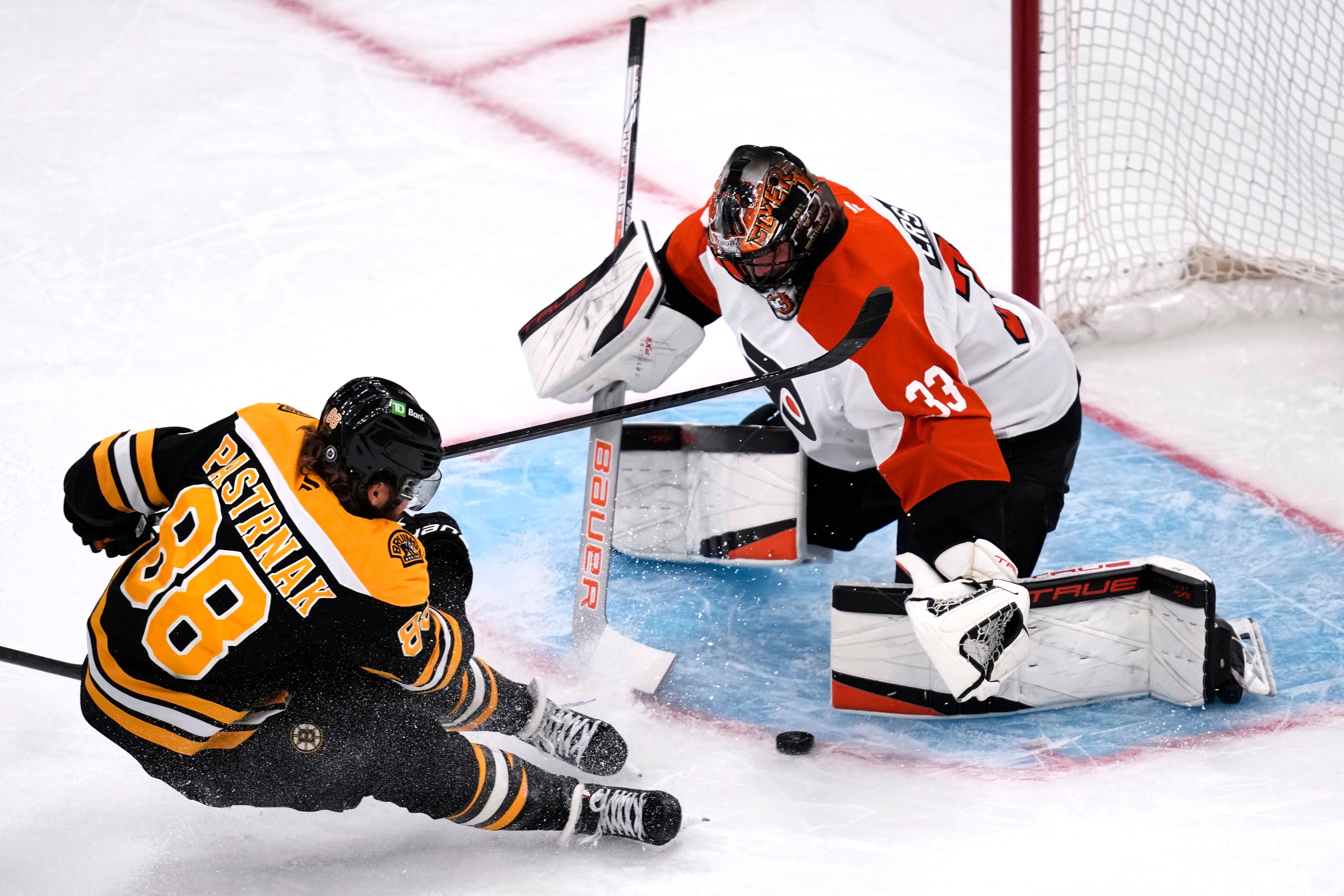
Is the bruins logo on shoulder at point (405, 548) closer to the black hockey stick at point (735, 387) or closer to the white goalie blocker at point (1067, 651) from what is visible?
the black hockey stick at point (735, 387)

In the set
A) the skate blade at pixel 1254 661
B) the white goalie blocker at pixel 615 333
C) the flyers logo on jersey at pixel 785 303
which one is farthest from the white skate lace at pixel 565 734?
the skate blade at pixel 1254 661

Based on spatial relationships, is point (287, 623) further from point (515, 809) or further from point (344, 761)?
point (515, 809)

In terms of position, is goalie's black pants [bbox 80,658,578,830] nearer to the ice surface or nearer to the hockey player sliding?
the hockey player sliding

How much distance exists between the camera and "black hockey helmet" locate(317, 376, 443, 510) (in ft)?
6.99

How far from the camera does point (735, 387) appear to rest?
272 centimetres

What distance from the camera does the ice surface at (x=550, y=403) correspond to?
240cm

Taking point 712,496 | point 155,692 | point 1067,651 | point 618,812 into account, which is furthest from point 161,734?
point 1067,651

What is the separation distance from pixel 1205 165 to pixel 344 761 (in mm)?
3511

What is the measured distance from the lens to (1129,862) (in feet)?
7.63

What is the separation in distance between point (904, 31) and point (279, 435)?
4768 millimetres

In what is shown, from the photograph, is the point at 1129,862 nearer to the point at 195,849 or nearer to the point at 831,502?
the point at 831,502

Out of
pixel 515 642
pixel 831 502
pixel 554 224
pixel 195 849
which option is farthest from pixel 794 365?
pixel 554 224

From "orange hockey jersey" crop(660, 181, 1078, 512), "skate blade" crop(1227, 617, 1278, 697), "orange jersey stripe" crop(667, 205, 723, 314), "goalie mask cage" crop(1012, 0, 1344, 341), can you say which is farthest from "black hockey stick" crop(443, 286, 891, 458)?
"goalie mask cage" crop(1012, 0, 1344, 341)

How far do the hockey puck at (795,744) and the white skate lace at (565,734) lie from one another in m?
0.34
